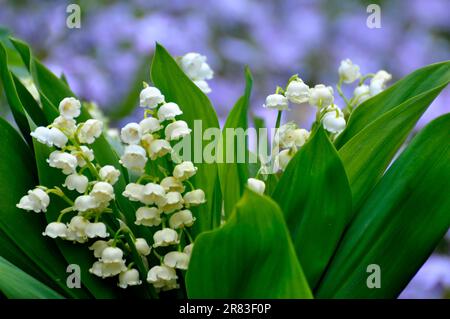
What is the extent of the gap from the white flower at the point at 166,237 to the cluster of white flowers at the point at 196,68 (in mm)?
176

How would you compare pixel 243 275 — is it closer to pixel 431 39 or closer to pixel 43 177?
pixel 43 177

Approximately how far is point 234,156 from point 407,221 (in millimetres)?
152

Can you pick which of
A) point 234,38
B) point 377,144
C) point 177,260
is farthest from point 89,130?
point 234,38

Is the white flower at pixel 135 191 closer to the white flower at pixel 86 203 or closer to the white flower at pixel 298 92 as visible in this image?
the white flower at pixel 86 203

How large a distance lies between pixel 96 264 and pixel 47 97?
189 mm

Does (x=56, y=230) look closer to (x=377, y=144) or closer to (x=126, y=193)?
(x=126, y=193)

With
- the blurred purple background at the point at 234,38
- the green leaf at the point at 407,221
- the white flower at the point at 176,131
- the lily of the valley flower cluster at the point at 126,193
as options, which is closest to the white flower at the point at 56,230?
the lily of the valley flower cluster at the point at 126,193

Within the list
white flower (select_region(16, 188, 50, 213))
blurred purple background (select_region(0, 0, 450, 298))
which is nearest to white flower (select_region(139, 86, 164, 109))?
white flower (select_region(16, 188, 50, 213))

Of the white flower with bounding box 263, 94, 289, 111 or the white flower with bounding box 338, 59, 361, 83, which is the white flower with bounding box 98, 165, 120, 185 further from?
the white flower with bounding box 338, 59, 361, 83

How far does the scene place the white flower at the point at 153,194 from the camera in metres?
0.49

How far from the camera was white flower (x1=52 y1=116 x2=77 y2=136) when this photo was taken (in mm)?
509

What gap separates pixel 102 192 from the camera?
1.61 ft

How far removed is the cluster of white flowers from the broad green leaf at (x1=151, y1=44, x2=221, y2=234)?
0.05 m
